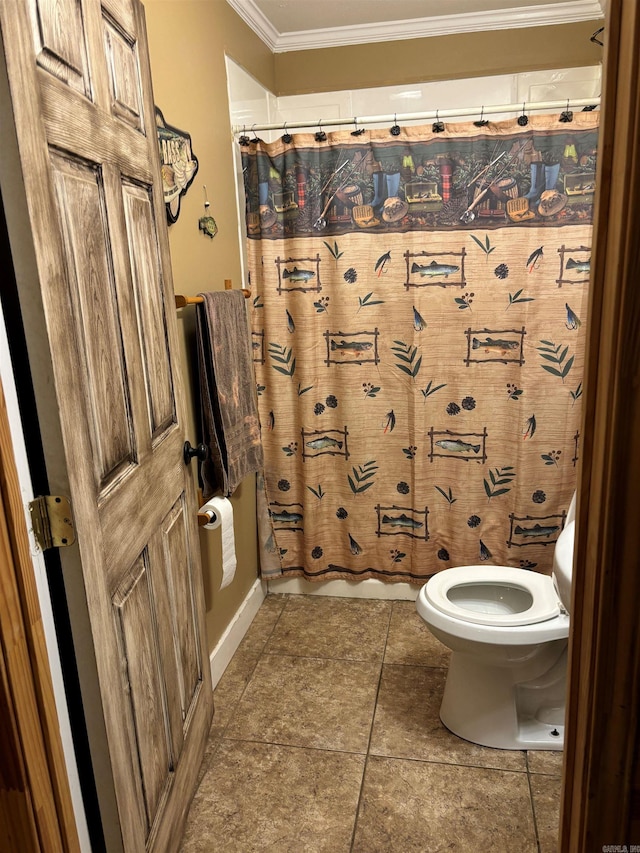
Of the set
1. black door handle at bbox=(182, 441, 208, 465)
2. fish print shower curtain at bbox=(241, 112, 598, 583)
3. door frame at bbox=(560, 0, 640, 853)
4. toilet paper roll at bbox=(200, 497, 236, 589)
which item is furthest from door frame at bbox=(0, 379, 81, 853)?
fish print shower curtain at bbox=(241, 112, 598, 583)

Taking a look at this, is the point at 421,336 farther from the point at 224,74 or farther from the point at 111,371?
the point at 111,371

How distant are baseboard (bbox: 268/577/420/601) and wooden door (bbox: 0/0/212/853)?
124 cm

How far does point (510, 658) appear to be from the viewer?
186 cm

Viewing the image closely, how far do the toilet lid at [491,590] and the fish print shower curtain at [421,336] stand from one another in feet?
1.68

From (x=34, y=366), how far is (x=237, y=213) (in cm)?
167

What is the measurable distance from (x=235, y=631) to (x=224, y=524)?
0.64 m

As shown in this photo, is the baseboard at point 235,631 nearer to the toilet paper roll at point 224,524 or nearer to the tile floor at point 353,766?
the tile floor at point 353,766

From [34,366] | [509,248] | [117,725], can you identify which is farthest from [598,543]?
[509,248]

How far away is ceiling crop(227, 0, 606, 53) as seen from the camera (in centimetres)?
249

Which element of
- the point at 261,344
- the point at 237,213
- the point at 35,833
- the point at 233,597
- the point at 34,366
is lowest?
the point at 233,597

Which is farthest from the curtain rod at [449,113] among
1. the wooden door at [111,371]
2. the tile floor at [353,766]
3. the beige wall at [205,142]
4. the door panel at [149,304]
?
the tile floor at [353,766]

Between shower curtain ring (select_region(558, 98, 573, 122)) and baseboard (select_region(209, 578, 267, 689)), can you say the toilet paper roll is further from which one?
shower curtain ring (select_region(558, 98, 573, 122))

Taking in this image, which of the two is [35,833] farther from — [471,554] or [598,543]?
[471,554]

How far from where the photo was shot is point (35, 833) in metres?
1.04
